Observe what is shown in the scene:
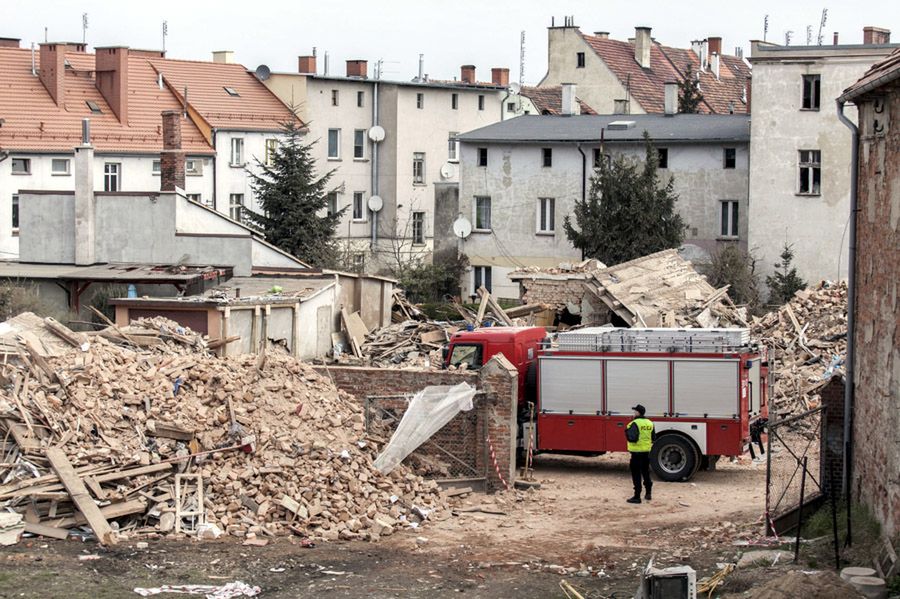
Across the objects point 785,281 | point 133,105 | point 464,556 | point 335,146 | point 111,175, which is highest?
point 133,105

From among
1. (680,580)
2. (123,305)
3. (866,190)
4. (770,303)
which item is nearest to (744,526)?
(866,190)

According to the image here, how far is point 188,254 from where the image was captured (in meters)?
35.2

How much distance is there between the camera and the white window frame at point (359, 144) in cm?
6400

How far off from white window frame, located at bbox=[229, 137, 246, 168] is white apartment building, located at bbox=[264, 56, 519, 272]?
13.2ft

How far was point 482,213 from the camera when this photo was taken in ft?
172

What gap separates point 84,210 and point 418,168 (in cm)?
3115

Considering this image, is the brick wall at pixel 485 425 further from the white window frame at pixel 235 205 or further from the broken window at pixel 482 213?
the white window frame at pixel 235 205

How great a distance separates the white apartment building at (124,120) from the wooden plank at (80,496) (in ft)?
99.0

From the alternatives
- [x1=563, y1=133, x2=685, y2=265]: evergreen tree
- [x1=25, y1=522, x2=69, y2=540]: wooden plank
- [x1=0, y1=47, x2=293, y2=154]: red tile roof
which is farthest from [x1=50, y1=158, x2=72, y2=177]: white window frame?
[x1=25, y1=522, x2=69, y2=540]: wooden plank

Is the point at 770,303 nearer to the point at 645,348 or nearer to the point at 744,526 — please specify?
the point at 645,348

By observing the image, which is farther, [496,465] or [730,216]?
[730,216]

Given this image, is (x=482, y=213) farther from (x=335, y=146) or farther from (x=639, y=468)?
(x=639, y=468)

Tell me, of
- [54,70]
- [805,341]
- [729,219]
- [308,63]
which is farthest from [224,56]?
[805,341]

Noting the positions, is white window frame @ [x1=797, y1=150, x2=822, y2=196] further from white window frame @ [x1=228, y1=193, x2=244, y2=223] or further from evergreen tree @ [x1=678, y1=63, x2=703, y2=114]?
white window frame @ [x1=228, y1=193, x2=244, y2=223]
